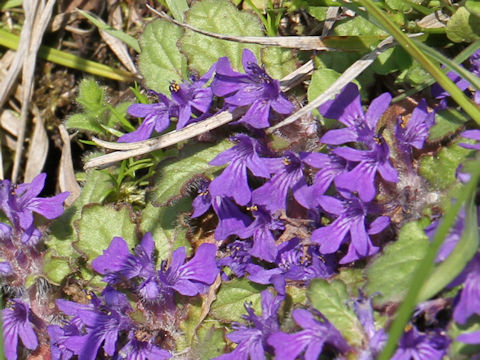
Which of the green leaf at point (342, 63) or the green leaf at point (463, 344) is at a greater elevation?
the green leaf at point (342, 63)

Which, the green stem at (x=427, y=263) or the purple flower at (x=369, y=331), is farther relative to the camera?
the purple flower at (x=369, y=331)

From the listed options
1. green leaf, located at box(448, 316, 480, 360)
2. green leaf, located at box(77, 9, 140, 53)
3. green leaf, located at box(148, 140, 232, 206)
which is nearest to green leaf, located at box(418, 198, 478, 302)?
green leaf, located at box(448, 316, 480, 360)

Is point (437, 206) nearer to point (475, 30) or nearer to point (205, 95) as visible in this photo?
point (475, 30)

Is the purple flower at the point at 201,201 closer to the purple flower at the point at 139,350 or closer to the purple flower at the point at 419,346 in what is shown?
the purple flower at the point at 139,350

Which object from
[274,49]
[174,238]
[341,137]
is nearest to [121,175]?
[174,238]

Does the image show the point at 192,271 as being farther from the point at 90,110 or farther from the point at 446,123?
the point at 446,123

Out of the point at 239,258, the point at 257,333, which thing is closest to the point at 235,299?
the point at 239,258

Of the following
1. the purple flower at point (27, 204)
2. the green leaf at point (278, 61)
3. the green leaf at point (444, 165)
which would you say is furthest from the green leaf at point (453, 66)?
the purple flower at point (27, 204)
